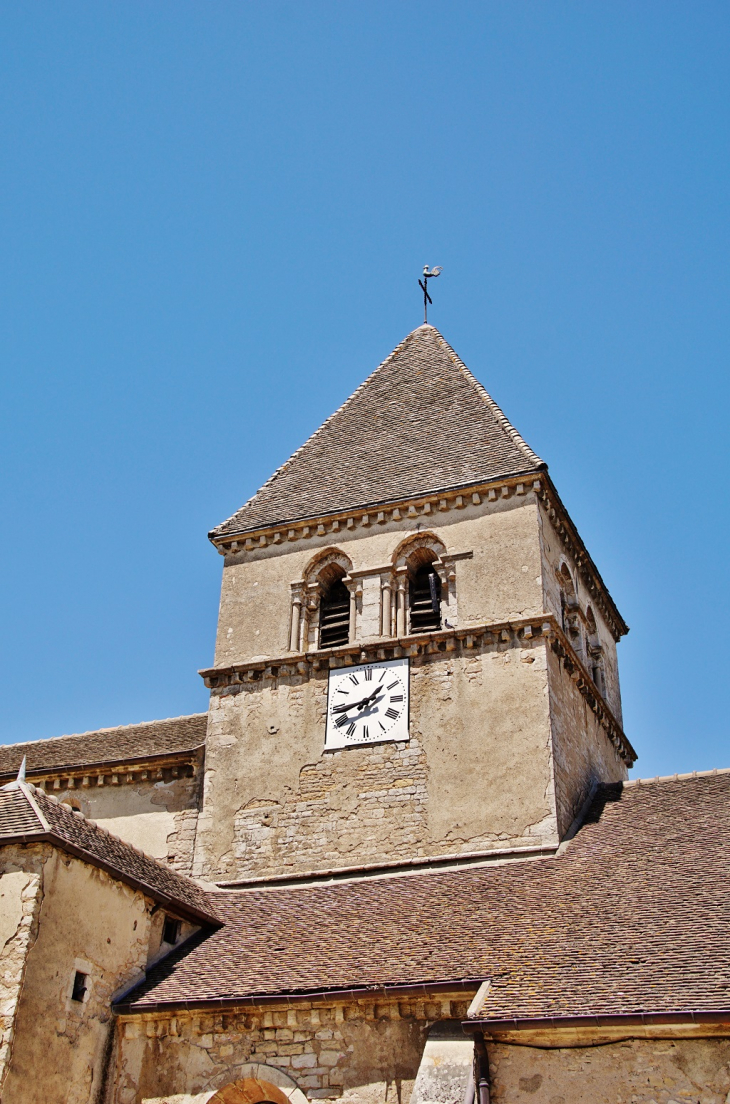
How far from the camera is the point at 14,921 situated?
37.1 feet

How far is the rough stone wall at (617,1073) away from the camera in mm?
9547

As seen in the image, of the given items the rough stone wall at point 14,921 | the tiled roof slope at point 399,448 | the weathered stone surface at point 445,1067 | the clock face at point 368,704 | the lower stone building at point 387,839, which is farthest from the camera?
the tiled roof slope at point 399,448

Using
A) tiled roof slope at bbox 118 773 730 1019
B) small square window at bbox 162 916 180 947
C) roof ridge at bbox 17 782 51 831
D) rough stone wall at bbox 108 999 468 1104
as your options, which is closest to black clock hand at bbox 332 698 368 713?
tiled roof slope at bbox 118 773 730 1019

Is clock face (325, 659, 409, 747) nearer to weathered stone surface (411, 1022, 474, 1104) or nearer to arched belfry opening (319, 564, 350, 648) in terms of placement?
arched belfry opening (319, 564, 350, 648)

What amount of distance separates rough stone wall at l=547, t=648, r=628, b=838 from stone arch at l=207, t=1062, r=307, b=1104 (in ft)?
16.8

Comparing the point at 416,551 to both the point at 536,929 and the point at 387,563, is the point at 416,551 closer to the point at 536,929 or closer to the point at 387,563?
the point at 387,563

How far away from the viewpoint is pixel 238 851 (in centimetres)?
1587

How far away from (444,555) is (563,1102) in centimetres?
898

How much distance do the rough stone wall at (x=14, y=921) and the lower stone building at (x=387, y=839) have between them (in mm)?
28

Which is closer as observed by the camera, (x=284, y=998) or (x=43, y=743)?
(x=284, y=998)

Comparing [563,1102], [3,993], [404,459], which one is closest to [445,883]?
[563,1102]

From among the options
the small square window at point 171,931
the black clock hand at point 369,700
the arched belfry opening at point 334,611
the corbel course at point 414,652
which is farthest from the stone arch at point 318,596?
the small square window at point 171,931

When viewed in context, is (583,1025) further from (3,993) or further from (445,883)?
(3,993)

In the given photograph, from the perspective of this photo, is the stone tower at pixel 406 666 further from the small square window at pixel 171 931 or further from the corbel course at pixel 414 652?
the small square window at pixel 171 931
